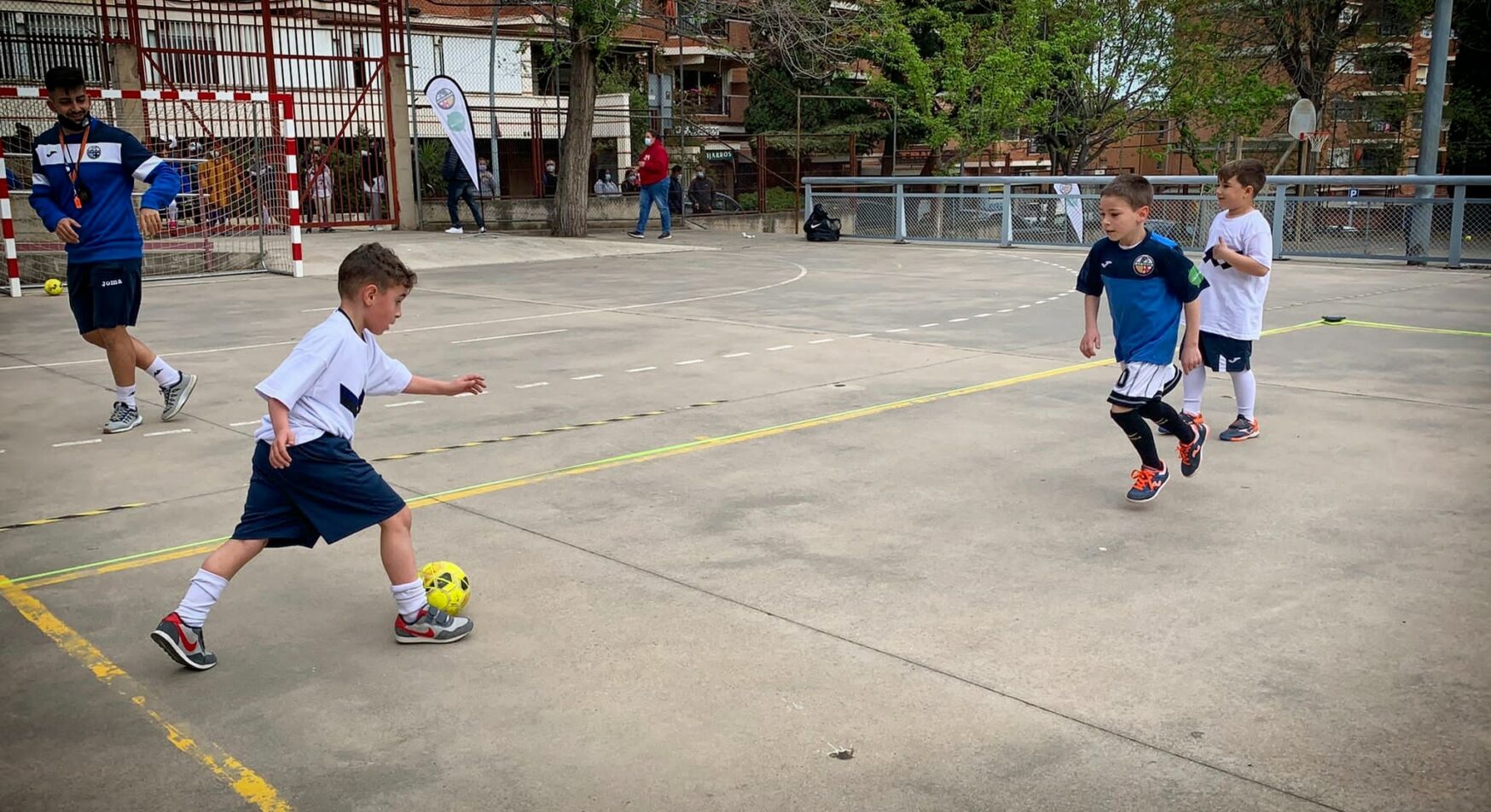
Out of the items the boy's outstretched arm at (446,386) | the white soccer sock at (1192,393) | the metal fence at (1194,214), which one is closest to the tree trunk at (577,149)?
the metal fence at (1194,214)

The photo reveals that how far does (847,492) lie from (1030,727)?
2638 mm

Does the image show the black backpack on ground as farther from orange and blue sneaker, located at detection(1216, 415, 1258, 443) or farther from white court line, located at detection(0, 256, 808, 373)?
orange and blue sneaker, located at detection(1216, 415, 1258, 443)

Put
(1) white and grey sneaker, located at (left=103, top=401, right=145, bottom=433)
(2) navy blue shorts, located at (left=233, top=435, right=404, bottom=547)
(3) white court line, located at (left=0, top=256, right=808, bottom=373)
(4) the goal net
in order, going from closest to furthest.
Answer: (2) navy blue shorts, located at (left=233, top=435, right=404, bottom=547)
(1) white and grey sneaker, located at (left=103, top=401, right=145, bottom=433)
(3) white court line, located at (left=0, top=256, right=808, bottom=373)
(4) the goal net

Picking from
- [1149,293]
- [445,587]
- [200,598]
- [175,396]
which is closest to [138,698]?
[200,598]

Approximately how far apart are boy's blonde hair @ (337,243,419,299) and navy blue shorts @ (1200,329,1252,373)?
4.98m

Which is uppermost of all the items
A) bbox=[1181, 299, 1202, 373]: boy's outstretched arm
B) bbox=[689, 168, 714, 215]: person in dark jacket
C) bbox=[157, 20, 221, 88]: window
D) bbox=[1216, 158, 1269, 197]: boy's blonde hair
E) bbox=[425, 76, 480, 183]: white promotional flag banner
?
bbox=[157, 20, 221, 88]: window

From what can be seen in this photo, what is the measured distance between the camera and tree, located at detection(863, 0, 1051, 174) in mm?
29125

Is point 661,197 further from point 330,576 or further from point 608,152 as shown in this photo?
point 330,576

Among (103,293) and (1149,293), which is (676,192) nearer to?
(103,293)

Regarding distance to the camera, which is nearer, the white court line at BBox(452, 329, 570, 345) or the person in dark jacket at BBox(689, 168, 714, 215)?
the white court line at BBox(452, 329, 570, 345)

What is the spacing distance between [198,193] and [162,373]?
11478 mm

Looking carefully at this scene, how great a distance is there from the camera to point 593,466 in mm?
6695

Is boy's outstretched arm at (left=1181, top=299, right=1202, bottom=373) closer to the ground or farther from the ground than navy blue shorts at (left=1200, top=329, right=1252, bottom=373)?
farther from the ground

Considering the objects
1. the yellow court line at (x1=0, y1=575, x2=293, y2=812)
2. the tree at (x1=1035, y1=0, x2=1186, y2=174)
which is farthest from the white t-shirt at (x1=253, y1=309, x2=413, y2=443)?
the tree at (x1=1035, y1=0, x2=1186, y2=174)
